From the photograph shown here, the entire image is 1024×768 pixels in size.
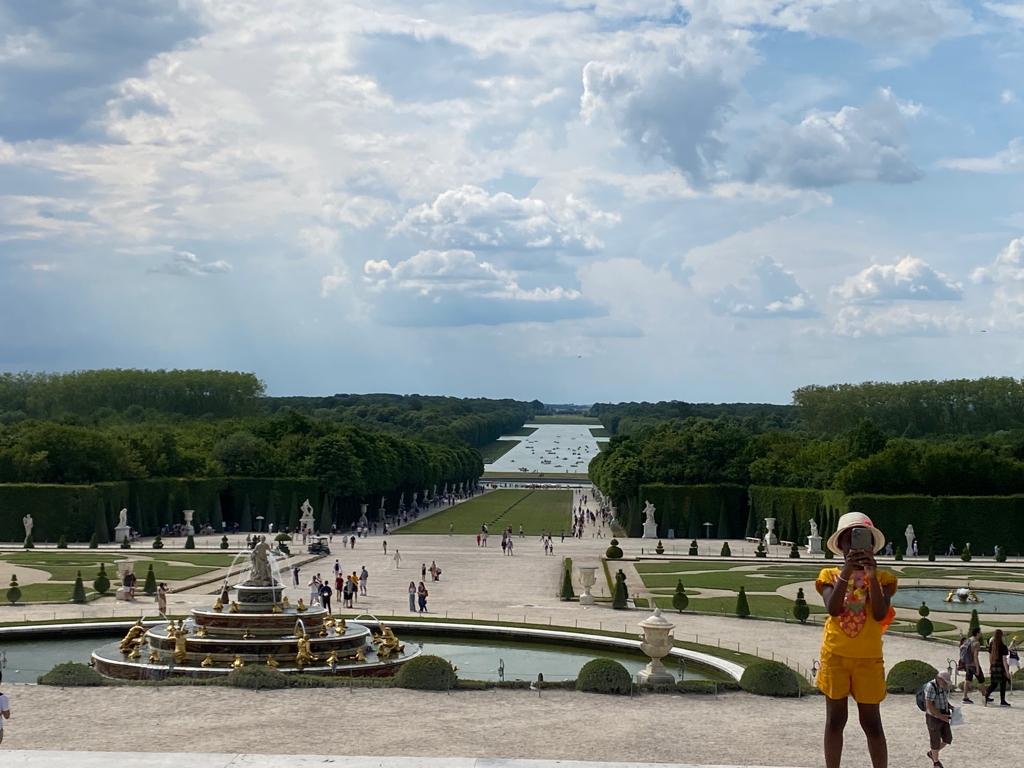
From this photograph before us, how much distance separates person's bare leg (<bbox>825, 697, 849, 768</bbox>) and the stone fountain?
19.6m

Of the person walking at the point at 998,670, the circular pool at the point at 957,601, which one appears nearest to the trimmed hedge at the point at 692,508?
the circular pool at the point at 957,601

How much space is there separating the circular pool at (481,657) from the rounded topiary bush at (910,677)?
545 centimetres

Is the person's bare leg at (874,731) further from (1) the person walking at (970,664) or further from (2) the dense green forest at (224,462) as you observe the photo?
(2) the dense green forest at (224,462)

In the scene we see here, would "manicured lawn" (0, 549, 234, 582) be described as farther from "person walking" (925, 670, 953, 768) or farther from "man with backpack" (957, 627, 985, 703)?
"person walking" (925, 670, 953, 768)

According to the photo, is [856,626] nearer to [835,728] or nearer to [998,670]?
[835,728]

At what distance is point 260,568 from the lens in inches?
1292

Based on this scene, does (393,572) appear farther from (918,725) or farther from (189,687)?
(918,725)

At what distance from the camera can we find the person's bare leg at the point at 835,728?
11352 millimetres

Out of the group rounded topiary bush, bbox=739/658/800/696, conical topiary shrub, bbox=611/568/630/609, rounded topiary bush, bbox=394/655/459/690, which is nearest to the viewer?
rounded topiary bush, bbox=394/655/459/690

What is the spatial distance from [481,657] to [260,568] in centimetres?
632

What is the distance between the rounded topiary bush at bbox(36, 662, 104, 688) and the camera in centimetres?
2562

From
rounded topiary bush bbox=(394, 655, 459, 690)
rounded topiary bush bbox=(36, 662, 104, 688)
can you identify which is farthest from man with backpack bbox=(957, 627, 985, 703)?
rounded topiary bush bbox=(36, 662, 104, 688)

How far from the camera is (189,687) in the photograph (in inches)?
1006

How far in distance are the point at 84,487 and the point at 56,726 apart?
192 feet
